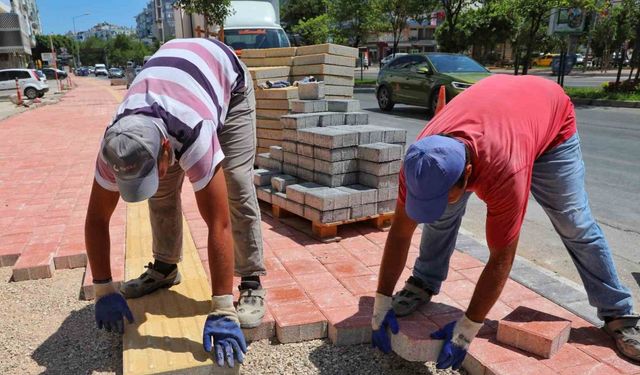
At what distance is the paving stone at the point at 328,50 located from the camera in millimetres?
5832

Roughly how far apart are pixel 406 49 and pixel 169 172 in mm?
73370

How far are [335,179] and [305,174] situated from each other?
362mm

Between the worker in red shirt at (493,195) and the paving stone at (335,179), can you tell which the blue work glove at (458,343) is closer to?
the worker in red shirt at (493,195)

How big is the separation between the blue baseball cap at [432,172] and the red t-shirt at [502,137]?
0.15 metres

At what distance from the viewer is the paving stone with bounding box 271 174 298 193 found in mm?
4176

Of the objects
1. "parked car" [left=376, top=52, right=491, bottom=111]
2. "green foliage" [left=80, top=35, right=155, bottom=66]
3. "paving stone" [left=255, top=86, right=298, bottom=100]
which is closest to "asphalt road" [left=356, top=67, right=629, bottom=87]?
"parked car" [left=376, top=52, right=491, bottom=111]

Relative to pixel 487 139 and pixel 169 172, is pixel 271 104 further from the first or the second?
pixel 487 139

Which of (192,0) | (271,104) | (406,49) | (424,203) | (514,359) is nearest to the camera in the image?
(424,203)

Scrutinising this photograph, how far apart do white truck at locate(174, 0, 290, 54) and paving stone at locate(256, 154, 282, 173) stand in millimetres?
8677

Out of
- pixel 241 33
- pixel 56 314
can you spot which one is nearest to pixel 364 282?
pixel 56 314

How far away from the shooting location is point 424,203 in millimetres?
1786

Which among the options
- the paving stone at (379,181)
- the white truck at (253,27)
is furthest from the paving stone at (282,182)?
the white truck at (253,27)

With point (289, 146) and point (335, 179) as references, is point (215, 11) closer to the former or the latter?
point (289, 146)

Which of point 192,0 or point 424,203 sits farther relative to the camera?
point 192,0
